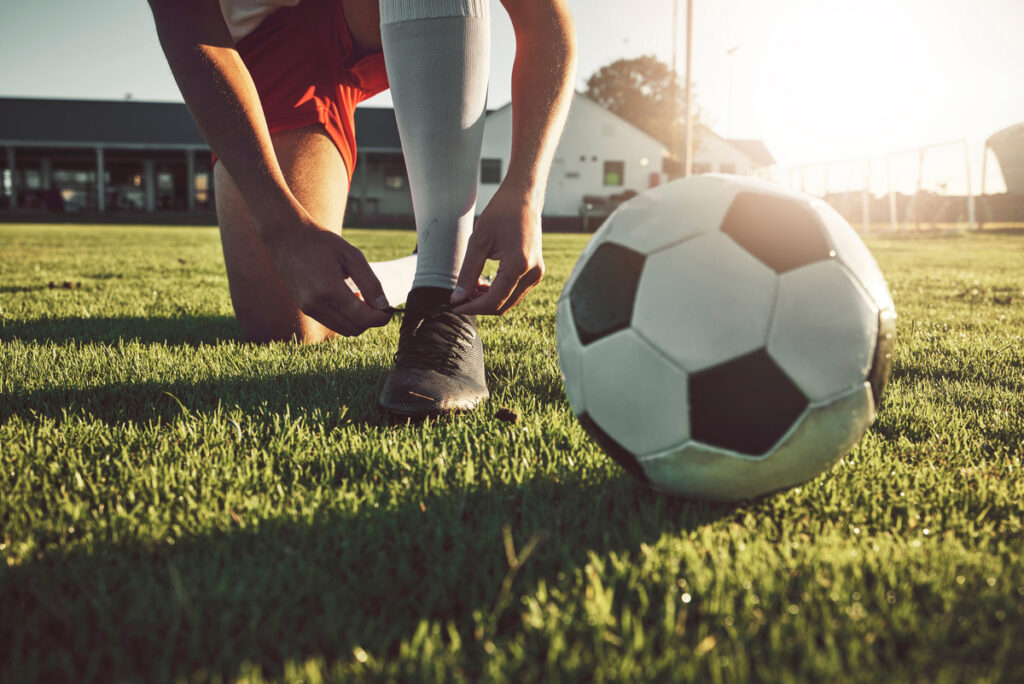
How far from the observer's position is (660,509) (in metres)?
1.38

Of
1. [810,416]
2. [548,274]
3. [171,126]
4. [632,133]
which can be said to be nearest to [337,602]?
[810,416]

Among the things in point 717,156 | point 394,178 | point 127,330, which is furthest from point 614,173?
point 127,330

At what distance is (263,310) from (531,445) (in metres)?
1.86

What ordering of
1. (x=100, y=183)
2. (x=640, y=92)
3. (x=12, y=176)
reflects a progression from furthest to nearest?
(x=640, y=92)
(x=100, y=183)
(x=12, y=176)

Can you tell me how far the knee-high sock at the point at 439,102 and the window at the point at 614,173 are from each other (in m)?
36.4

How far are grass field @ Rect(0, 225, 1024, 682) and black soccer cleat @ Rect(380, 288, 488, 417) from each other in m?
0.07

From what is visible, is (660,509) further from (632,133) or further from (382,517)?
(632,133)

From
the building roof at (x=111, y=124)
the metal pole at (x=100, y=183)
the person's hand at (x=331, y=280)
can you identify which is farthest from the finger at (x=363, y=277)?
the metal pole at (x=100, y=183)

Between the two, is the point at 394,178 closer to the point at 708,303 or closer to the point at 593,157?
the point at 593,157

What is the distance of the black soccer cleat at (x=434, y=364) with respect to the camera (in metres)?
1.97

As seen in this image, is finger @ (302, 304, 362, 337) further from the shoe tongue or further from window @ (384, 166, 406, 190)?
window @ (384, 166, 406, 190)

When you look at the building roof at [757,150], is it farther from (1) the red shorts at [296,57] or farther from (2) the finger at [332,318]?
(2) the finger at [332,318]

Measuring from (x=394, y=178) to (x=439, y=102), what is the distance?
3640 centimetres

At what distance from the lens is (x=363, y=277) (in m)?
1.66
